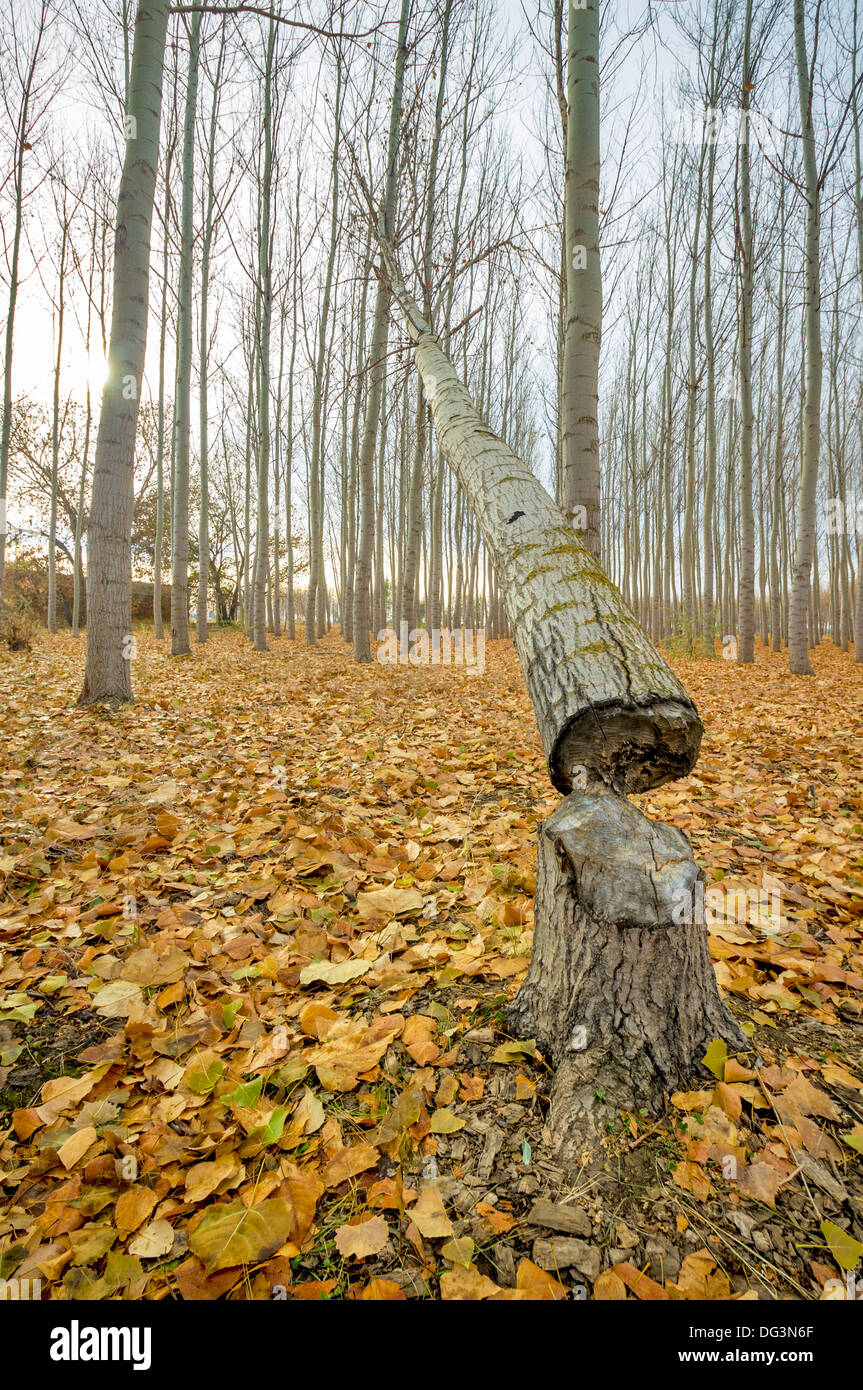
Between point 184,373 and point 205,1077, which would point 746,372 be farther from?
point 205,1077

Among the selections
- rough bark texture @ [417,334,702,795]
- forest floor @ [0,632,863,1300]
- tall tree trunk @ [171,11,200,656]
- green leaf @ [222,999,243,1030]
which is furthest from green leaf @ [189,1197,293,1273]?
tall tree trunk @ [171,11,200,656]

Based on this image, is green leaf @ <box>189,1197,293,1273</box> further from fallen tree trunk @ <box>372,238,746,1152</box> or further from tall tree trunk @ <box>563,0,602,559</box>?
tall tree trunk @ <box>563,0,602,559</box>

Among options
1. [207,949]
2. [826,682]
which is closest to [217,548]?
[826,682]

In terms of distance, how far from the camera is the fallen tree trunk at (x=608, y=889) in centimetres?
116

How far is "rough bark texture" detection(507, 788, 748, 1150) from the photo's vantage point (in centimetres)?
115

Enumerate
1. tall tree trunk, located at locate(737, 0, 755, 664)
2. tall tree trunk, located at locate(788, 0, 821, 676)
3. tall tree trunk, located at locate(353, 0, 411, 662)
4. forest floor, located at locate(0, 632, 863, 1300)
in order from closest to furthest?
forest floor, located at locate(0, 632, 863, 1300) < tall tree trunk, located at locate(788, 0, 821, 676) < tall tree trunk, located at locate(353, 0, 411, 662) < tall tree trunk, located at locate(737, 0, 755, 664)

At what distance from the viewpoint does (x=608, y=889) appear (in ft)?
3.85

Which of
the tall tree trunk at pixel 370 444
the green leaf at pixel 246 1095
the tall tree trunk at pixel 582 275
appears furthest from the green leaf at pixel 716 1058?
the tall tree trunk at pixel 370 444

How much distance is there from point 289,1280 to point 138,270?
6132 mm

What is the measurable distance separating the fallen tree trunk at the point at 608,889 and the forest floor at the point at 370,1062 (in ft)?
0.24

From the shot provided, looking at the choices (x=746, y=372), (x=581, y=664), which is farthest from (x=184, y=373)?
(x=581, y=664)

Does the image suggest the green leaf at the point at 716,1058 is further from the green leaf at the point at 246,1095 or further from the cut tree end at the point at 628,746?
the green leaf at the point at 246,1095

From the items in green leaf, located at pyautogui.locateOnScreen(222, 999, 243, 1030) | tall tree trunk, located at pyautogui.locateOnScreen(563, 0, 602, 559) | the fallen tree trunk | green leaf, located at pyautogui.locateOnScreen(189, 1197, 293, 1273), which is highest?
tall tree trunk, located at pyautogui.locateOnScreen(563, 0, 602, 559)

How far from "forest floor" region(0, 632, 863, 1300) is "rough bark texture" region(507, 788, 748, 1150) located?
0.19 feet
